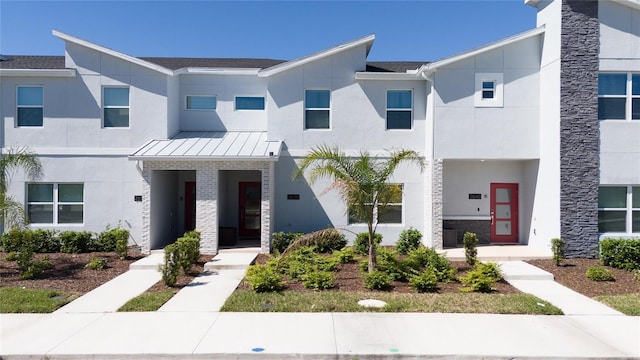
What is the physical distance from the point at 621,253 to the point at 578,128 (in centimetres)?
414

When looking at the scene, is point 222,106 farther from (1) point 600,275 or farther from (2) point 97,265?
(1) point 600,275

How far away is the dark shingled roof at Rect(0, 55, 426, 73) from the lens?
15.0m

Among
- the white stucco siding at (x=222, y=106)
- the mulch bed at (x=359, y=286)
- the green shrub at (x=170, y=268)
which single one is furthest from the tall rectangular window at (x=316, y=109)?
the green shrub at (x=170, y=268)

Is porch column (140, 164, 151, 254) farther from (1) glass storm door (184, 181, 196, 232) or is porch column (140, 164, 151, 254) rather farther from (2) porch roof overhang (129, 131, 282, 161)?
(1) glass storm door (184, 181, 196, 232)

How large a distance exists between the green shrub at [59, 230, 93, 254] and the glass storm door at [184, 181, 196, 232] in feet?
12.1

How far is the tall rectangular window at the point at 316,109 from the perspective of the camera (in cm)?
1484

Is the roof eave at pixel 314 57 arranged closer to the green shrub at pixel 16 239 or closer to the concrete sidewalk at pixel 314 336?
the green shrub at pixel 16 239

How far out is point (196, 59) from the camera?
61.5ft

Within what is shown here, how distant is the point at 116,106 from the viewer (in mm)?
14680

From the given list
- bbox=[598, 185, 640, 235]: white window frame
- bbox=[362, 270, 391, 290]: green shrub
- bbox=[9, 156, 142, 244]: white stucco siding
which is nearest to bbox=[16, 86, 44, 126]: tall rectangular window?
bbox=[9, 156, 142, 244]: white stucco siding

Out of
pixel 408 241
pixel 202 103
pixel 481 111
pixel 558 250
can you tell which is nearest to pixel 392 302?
pixel 408 241

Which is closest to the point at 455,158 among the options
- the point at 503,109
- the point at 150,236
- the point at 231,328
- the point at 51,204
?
the point at 503,109

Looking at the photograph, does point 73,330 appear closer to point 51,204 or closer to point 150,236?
point 150,236

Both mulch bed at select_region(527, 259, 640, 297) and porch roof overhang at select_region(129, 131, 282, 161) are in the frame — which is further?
porch roof overhang at select_region(129, 131, 282, 161)
